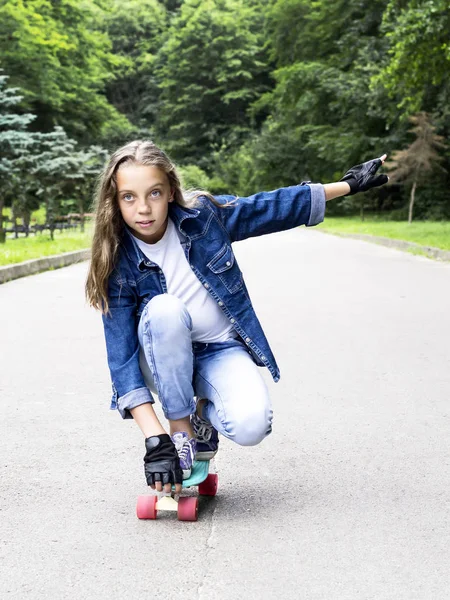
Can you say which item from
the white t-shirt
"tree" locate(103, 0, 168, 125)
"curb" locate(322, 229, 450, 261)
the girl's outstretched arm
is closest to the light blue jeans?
the white t-shirt

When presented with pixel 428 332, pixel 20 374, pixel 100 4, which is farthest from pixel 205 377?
pixel 100 4

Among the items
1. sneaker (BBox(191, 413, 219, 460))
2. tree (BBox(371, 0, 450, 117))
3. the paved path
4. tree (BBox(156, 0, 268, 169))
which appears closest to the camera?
the paved path

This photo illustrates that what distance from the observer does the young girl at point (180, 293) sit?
311 centimetres

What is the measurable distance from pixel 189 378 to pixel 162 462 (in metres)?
0.32

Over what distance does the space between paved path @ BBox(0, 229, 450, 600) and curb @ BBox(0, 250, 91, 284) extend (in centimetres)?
505

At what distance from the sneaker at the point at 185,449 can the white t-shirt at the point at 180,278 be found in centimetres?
38

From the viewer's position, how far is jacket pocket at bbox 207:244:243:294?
321cm

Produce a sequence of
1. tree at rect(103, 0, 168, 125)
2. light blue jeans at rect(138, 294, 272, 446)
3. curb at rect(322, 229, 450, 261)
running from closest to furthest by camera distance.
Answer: light blue jeans at rect(138, 294, 272, 446)
curb at rect(322, 229, 450, 261)
tree at rect(103, 0, 168, 125)

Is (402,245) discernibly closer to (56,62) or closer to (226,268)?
(226,268)

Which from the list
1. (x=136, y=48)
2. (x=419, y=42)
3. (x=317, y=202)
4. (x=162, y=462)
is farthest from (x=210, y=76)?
(x=162, y=462)

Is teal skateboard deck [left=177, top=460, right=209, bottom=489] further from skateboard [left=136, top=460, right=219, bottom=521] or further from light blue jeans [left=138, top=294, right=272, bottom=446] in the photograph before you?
light blue jeans [left=138, top=294, right=272, bottom=446]

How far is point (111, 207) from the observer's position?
316cm

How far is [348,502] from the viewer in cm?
330

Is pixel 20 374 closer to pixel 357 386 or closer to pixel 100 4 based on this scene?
pixel 357 386
